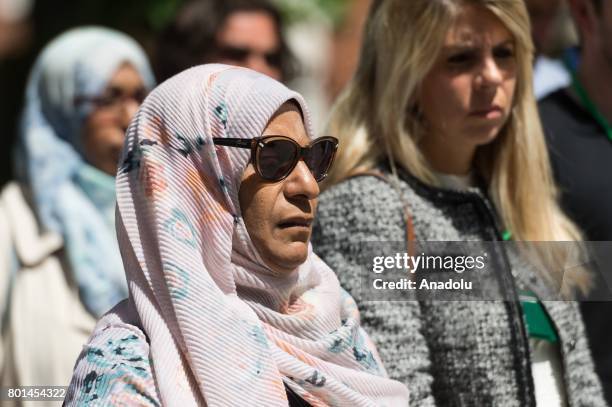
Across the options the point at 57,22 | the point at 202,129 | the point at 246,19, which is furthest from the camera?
the point at 57,22

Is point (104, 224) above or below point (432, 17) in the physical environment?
below

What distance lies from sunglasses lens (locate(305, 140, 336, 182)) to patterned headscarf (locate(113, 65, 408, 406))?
4.5 inches

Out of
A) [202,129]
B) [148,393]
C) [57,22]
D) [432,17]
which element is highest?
[57,22]

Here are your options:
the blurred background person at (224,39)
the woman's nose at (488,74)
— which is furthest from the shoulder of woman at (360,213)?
the blurred background person at (224,39)

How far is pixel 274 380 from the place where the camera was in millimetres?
2416

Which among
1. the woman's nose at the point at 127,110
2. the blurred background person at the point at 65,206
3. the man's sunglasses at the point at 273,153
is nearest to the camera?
the man's sunglasses at the point at 273,153

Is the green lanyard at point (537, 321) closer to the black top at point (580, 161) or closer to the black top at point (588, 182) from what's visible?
the black top at point (588, 182)

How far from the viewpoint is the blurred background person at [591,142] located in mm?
3377

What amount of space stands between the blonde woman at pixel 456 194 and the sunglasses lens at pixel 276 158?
0.58 m

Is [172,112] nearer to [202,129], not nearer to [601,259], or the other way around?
[202,129]

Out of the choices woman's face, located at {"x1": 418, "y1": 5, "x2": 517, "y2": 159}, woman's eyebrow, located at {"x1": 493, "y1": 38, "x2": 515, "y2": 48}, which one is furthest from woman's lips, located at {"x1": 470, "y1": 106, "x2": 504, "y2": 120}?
woman's eyebrow, located at {"x1": 493, "y1": 38, "x2": 515, "y2": 48}

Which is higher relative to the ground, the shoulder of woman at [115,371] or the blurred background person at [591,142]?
the blurred background person at [591,142]

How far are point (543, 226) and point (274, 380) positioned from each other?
1.30m

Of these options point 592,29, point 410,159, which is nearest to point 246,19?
point 592,29
